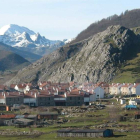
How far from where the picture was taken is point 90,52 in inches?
7525

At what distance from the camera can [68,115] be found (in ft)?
303

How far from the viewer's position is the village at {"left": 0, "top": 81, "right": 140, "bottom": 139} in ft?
229

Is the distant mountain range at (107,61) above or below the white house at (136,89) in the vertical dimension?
above

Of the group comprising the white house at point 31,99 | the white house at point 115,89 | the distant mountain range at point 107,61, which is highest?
the distant mountain range at point 107,61

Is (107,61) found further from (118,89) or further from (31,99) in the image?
(31,99)

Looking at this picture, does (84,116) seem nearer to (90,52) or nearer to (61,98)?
(61,98)

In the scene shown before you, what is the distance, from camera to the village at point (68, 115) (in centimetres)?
6975

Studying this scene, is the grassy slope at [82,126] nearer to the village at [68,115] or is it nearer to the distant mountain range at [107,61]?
the village at [68,115]

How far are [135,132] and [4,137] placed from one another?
1728 centimetres

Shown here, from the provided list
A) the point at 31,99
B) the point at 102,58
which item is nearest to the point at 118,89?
the point at 31,99

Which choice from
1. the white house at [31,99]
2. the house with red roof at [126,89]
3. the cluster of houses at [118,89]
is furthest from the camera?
the house with red roof at [126,89]

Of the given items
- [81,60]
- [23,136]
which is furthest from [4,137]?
[81,60]

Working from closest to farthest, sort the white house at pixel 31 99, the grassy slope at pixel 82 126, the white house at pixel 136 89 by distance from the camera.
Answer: the grassy slope at pixel 82 126 < the white house at pixel 31 99 < the white house at pixel 136 89

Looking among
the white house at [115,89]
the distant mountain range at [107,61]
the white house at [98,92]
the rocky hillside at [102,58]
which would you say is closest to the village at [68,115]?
the white house at [98,92]
